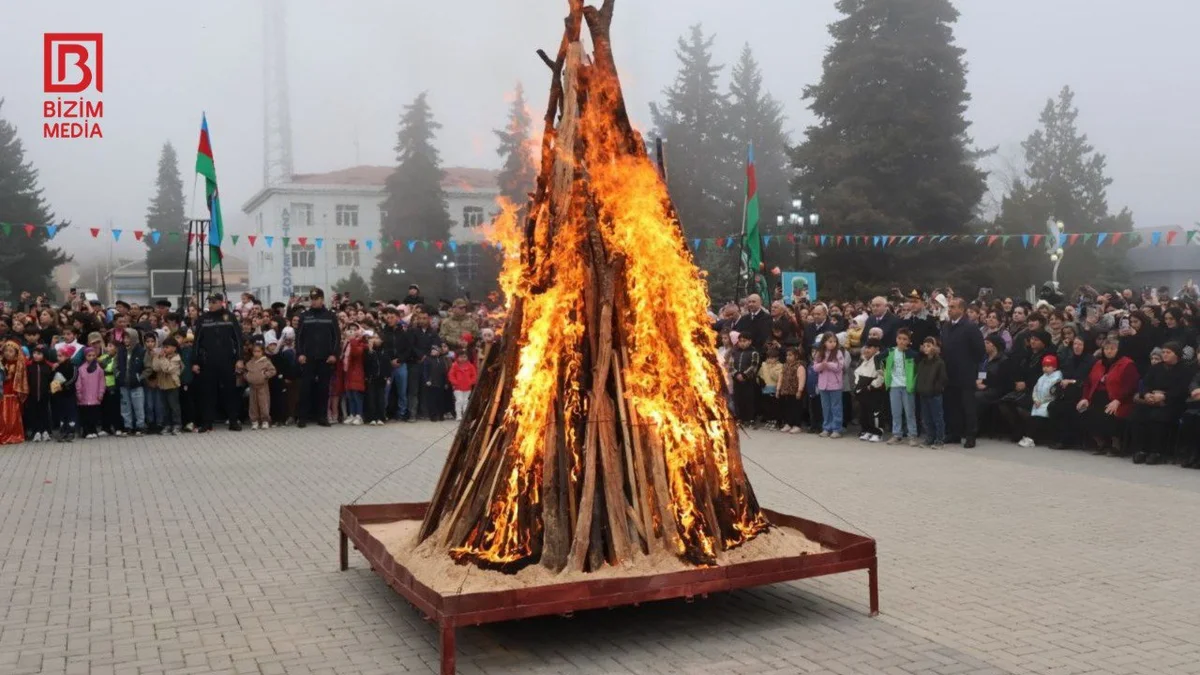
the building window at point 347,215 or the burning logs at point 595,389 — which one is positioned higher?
the building window at point 347,215

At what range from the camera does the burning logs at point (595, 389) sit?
6.18 meters

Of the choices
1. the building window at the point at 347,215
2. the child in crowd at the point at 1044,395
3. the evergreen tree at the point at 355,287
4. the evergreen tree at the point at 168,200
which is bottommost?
the child in crowd at the point at 1044,395

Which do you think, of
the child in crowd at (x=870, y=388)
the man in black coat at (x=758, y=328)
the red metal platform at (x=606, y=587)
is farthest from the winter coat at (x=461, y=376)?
the red metal platform at (x=606, y=587)

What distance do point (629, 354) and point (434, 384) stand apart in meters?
12.5

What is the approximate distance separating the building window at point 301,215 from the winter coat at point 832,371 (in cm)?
4730

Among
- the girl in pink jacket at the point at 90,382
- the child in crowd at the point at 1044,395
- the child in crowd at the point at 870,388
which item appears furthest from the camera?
the girl in pink jacket at the point at 90,382

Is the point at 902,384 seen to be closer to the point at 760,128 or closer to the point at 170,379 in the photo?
the point at 170,379

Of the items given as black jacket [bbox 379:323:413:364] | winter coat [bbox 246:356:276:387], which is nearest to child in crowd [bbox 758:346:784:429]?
black jacket [bbox 379:323:413:364]

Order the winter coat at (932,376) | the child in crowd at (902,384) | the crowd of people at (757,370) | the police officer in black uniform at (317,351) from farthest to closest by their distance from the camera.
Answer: the police officer in black uniform at (317,351) < the child in crowd at (902,384) < the winter coat at (932,376) < the crowd of people at (757,370)

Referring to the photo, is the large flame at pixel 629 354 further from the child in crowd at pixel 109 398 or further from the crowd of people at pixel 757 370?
the child in crowd at pixel 109 398

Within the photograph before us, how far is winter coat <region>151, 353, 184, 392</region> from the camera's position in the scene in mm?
16891

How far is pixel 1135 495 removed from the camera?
10.6 m

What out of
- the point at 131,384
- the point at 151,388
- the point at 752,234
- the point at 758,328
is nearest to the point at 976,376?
the point at 758,328

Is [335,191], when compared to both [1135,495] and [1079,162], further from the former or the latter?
[1135,495]
